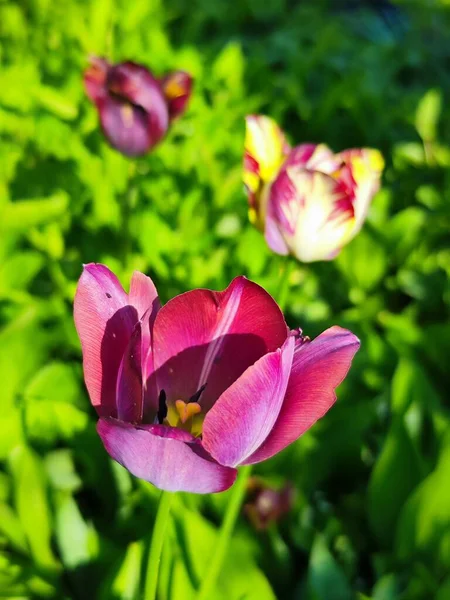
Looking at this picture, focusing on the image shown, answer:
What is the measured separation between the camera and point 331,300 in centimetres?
134

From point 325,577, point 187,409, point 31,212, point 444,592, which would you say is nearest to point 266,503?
point 325,577

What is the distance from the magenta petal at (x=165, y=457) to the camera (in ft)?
1.32

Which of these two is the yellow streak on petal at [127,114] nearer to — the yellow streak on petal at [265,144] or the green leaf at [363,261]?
the yellow streak on petal at [265,144]

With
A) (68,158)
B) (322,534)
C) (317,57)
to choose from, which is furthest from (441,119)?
(322,534)

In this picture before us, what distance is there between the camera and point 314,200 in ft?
2.18

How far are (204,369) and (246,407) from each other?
9 cm

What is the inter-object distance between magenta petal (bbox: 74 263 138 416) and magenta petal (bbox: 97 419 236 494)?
40 mm

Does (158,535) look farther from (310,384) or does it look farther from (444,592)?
(444,592)

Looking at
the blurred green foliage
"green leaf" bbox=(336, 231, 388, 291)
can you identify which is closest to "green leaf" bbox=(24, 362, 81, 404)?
the blurred green foliage

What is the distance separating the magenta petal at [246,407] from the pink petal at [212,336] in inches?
1.6

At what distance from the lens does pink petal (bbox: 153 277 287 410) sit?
455mm

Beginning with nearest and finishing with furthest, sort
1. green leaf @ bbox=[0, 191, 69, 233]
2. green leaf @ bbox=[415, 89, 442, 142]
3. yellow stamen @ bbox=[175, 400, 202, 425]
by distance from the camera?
yellow stamen @ bbox=[175, 400, 202, 425], green leaf @ bbox=[0, 191, 69, 233], green leaf @ bbox=[415, 89, 442, 142]

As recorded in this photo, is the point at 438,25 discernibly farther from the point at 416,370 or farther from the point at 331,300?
the point at 416,370

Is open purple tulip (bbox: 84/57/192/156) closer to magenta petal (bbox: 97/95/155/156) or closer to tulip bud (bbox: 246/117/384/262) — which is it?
magenta petal (bbox: 97/95/155/156)
